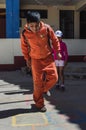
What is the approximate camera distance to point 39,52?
27.5 ft

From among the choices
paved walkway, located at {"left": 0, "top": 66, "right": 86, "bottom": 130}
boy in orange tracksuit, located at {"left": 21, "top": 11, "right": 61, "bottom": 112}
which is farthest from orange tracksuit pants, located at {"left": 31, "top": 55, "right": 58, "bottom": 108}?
paved walkway, located at {"left": 0, "top": 66, "right": 86, "bottom": 130}

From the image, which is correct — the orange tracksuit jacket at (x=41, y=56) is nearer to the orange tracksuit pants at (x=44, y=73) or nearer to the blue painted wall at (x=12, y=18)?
the orange tracksuit pants at (x=44, y=73)

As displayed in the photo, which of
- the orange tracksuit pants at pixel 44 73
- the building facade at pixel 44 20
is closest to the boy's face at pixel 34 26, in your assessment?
the orange tracksuit pants at pixel 44 73

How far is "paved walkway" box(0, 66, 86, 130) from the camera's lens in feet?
24.3

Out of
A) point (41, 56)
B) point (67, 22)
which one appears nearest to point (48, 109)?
point (41, 56)

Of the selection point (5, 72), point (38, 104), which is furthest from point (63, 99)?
point (5, 72)

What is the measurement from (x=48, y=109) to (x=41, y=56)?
1.18m

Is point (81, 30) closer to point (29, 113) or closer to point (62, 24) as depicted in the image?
point (62, 24)

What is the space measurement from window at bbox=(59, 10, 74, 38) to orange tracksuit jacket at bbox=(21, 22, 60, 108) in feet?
45.9

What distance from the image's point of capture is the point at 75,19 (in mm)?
22266

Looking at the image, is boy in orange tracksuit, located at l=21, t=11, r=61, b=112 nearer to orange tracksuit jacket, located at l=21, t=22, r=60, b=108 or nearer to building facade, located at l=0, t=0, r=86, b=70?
orange tracksuit jacket, located at l=21, t=22, r=60, b=108

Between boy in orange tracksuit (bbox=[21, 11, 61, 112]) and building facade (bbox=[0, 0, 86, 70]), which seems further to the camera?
building facade (bbox=[0, 0, 86, 70])

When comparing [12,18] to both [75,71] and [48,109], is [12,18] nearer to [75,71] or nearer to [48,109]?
[75,71]

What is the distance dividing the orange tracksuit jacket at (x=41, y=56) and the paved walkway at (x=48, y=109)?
0.53 m
